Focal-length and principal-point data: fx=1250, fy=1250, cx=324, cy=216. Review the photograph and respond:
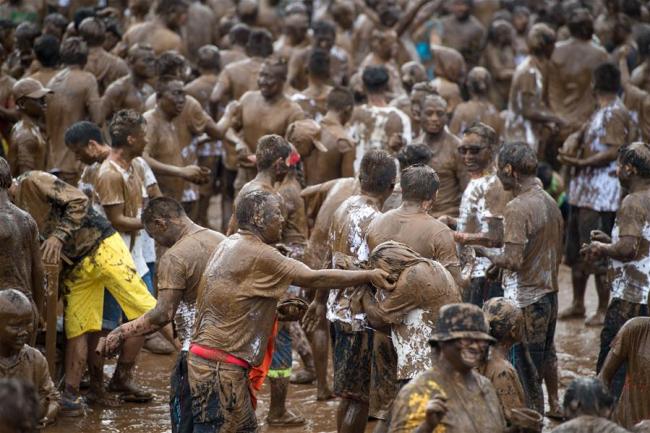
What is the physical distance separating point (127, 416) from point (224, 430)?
7.73 feet

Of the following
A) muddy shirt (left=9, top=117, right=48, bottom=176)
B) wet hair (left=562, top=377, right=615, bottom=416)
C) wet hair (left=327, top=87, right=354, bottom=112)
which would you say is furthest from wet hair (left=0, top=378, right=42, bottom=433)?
wet hair (left=327, top=87, right=354, bottom=112)

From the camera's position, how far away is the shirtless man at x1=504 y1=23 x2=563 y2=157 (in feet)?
49.3

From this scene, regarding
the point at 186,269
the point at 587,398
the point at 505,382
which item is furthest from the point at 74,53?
the point at 587,398

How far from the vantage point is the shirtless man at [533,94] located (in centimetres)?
1503

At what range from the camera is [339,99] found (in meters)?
12.0

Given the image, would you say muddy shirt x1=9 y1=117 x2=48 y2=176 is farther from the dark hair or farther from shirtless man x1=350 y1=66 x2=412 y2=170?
the dark hair

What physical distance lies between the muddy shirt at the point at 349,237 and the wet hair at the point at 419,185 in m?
0.51

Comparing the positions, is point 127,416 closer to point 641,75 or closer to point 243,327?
point 243,327

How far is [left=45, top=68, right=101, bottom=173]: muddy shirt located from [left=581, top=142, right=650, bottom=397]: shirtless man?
228 inches

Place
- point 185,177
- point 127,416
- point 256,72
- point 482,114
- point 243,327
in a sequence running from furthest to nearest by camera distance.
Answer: point 256,72, point 482,114, point 185,177, point 127,416, point 243,327

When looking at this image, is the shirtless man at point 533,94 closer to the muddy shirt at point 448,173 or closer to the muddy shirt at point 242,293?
the muddy shirt at point 448,173

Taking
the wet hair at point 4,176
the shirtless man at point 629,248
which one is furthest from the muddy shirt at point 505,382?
the wet hair at point 4,176

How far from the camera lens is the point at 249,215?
7594mm

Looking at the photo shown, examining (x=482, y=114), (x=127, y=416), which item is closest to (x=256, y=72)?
(x=482, y=114)
